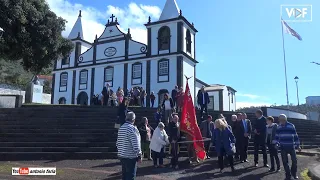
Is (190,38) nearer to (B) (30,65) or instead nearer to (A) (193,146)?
(B) (30,65)

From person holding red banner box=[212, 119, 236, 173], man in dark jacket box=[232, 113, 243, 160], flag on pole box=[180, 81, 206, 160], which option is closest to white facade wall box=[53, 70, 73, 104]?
flag on pole box=[180, 81, 206, 160]

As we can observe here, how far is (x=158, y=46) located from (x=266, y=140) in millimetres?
24751

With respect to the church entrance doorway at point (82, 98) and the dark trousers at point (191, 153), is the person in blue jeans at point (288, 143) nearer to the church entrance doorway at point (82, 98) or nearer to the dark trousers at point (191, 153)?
the dark trousers at point (191, 153)

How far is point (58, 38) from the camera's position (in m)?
14.4

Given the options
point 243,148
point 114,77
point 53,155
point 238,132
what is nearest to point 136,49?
point 114,77

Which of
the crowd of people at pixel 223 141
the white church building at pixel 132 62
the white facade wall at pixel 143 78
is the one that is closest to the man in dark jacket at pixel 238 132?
the crowd of people at pixel 223 141

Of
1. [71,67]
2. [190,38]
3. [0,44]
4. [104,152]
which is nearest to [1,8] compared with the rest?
[0,44]

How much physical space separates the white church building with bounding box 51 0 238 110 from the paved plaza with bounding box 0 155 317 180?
69.3 feet

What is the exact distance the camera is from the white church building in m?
32.3

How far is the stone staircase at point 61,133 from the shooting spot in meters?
11.9

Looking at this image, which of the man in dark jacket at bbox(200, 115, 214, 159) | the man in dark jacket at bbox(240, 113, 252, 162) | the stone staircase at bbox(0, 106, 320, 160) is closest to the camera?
the man in dark jacket at bbox(240, 113, 252, 162)

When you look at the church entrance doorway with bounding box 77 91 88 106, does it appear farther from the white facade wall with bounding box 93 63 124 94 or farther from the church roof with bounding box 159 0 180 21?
the church roof with bounding box 159 0 180 21

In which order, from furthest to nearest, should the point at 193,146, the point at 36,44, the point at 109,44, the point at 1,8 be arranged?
the point at 109,44, the point at 36,44, the point at 1,8, the point at 193,146

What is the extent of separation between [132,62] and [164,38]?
4406mm
